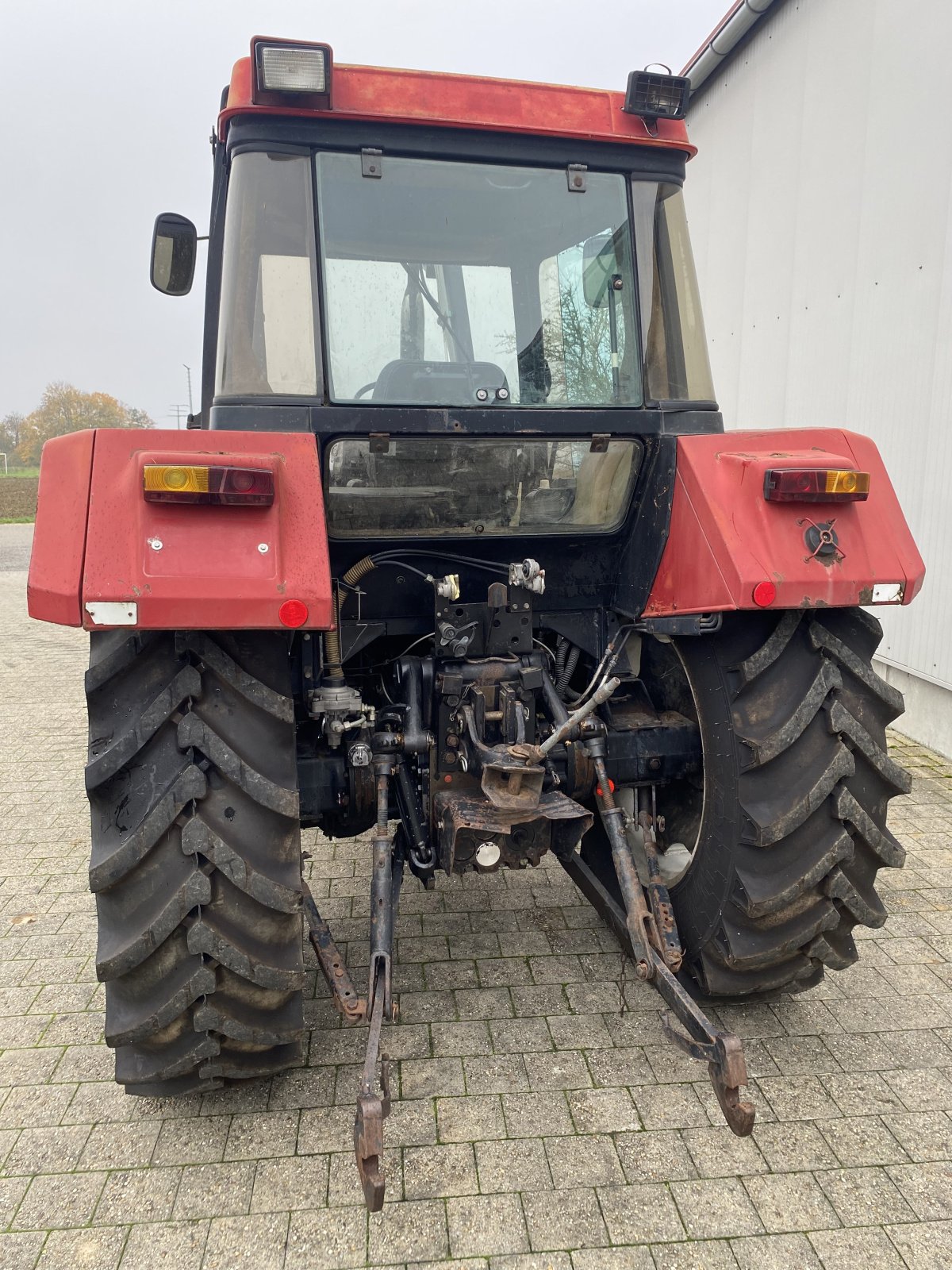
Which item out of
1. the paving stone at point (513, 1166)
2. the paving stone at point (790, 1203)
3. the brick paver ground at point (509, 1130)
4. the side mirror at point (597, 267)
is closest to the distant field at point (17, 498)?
the brick paver ground at point (509, 1130)

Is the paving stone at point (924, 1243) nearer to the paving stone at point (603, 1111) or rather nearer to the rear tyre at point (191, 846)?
the paving stone at point (603, 1111)

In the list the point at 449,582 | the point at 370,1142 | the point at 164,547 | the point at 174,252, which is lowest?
the point at 370,1142

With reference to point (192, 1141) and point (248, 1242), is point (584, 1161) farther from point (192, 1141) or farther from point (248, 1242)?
point (192, 1141)

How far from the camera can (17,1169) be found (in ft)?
7.39

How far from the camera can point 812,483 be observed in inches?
93.1

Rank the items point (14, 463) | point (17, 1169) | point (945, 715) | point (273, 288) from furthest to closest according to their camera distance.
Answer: point (14, 463)
point (945, 715)
point (273, 288)
point (17, 1169)

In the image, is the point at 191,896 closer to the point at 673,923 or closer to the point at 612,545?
the point at 673,923

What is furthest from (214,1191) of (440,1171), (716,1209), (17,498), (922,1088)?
(17,498)

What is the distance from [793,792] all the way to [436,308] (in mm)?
1680

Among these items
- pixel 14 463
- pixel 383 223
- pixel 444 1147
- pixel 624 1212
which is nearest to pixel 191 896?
pixel 444 1147

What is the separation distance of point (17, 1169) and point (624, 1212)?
145 cm

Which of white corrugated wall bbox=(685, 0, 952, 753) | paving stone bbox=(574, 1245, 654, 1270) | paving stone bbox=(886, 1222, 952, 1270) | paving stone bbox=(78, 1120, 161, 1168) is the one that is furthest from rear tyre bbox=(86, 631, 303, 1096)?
white corrugated wall bbox=(685, 0, 952, 753)

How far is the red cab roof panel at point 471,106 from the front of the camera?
2.44 m

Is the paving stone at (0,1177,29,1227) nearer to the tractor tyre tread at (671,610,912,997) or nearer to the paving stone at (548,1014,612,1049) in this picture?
the paving stone at (548,1014,612,1049)
